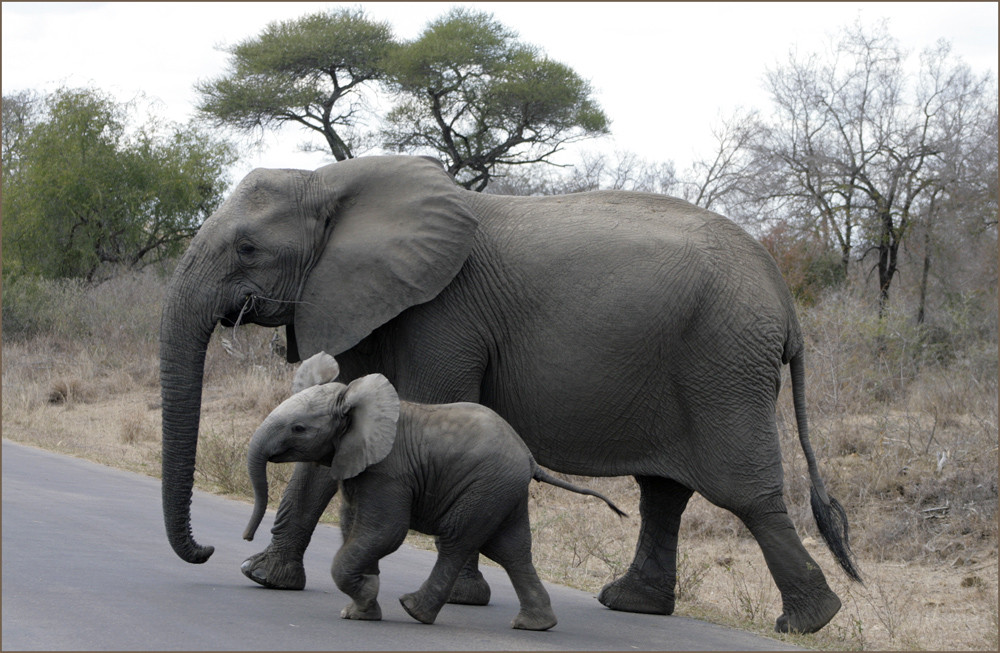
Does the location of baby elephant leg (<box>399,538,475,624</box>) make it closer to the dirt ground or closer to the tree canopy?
the dirt ground

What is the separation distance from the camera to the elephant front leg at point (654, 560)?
6.84 m

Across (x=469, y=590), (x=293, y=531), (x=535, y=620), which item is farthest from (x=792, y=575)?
(x=293, y=531)

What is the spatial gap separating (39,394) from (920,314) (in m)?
14.1

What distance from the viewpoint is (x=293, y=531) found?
6.28 meters

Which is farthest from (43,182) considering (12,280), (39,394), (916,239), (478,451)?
(478,451)

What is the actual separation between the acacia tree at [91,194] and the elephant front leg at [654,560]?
22.3 metres

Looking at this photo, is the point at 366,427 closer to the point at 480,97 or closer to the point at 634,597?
the point at 634,597

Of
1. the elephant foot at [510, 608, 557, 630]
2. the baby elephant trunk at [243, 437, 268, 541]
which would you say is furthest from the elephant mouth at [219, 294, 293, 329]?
the elephant foot at [510, 608, 557, 630]

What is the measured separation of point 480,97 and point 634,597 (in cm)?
2375

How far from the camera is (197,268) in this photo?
630cm

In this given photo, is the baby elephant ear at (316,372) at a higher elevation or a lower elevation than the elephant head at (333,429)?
higher

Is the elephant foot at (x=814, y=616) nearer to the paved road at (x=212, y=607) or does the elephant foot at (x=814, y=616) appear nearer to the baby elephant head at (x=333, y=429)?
the paved road at (x=212, y=607)

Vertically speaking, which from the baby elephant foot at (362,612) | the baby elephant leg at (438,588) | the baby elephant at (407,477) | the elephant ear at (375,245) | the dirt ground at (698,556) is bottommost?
the dirt ground at (698,556)

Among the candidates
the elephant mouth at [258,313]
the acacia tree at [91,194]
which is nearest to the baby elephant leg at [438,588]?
the elephant mouth at [258,313]
